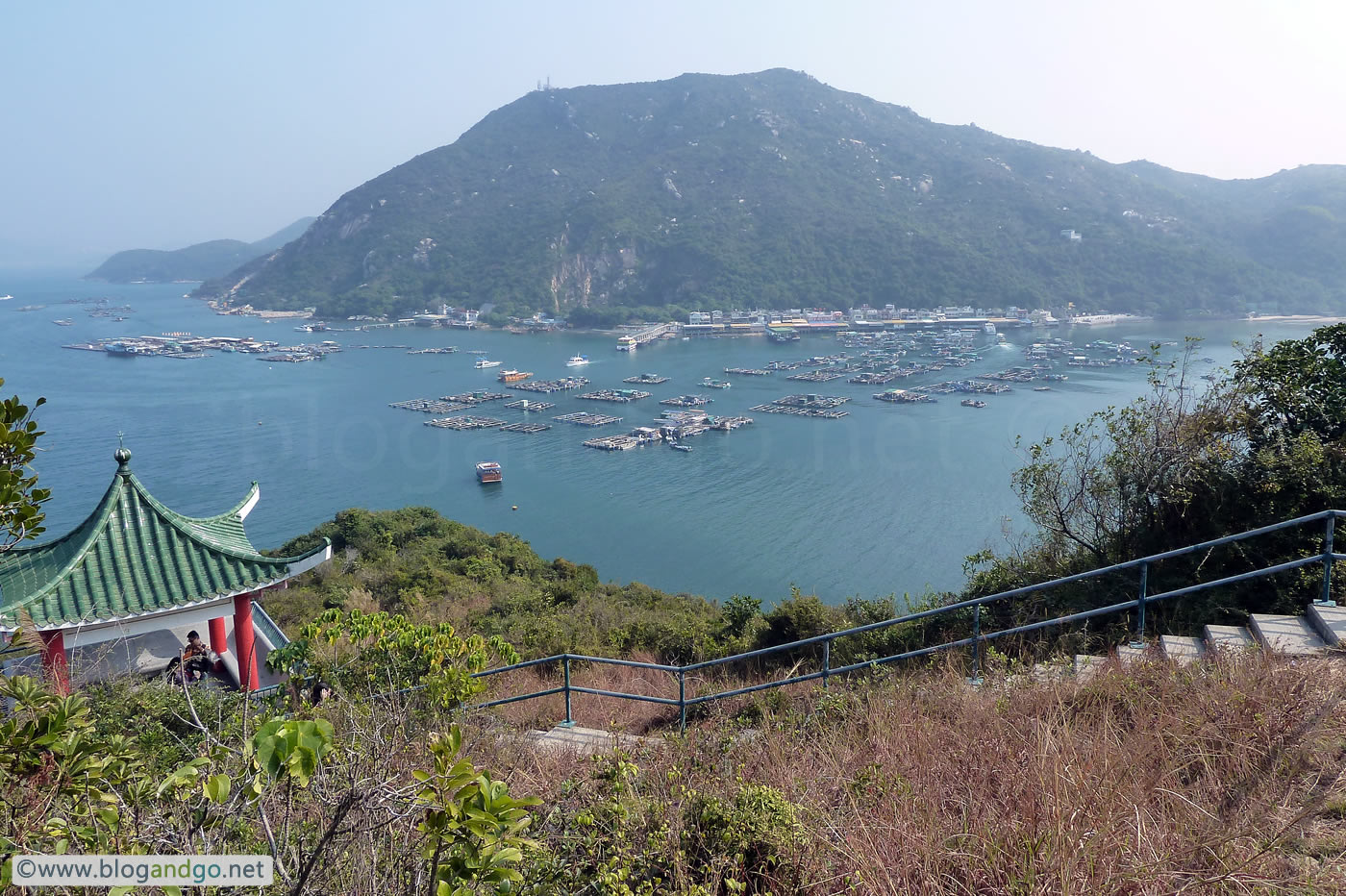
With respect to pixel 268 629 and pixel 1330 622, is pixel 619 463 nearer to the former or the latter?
pixel 268 629

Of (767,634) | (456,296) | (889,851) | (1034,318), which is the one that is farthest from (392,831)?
(456,296)

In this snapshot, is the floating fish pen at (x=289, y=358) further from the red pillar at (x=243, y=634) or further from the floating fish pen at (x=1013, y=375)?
the red pillar at (x=243, y=634)

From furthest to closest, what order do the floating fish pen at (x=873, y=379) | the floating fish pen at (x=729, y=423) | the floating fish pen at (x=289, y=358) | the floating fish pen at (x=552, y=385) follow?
1. the floating fish pen at (x=289, y=358)
2. the floating fish pen at (x=873, y=379)
3. the floating fish pen at (x=552, y=385)
4. the floating fish pen at (x=729, y=423)

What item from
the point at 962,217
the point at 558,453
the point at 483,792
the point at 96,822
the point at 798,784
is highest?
the point at 962,217

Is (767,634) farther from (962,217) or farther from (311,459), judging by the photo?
(962,217)

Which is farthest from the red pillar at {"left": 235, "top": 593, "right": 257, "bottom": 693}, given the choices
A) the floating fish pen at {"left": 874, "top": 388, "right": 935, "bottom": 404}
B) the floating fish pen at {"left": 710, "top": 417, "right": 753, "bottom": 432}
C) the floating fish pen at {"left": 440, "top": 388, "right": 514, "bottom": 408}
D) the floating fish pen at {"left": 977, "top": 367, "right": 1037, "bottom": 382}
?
the floating fish pen at {"left": 977, "top": 367, "right": 1037, "bottom": 382}

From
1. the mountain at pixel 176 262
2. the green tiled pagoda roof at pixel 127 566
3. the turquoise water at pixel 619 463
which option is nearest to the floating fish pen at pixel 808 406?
the turquoise water at pixel 619 463

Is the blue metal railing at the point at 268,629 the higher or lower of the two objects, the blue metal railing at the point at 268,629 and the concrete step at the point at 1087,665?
the lower
